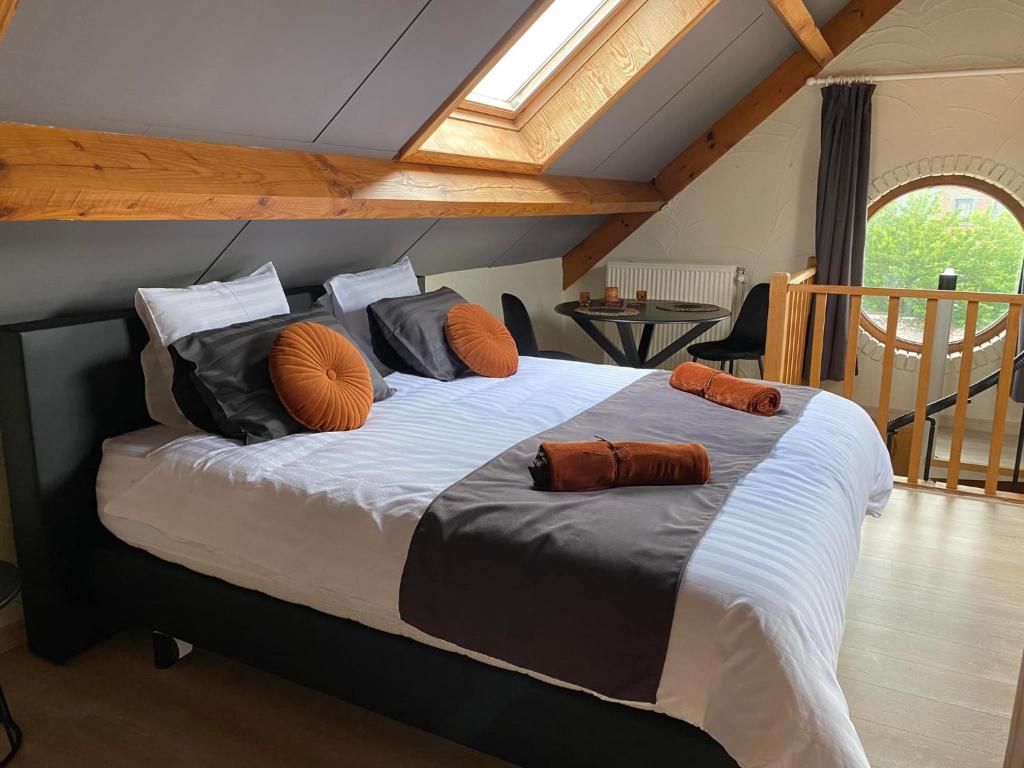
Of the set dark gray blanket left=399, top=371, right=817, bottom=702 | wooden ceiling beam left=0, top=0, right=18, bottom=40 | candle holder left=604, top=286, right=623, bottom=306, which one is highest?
wooden ceiling beam left=0, top=0, right=18, bottom=40

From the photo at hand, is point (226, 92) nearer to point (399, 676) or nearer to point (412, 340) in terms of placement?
point (412, 340)

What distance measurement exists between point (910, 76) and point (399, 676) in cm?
452

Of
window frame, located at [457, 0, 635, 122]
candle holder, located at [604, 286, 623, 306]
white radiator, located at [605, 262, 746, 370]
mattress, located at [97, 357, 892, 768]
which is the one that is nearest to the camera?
mattress, located at [97, 357, 892, 768]

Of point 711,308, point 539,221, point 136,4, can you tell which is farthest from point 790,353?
point 136,4

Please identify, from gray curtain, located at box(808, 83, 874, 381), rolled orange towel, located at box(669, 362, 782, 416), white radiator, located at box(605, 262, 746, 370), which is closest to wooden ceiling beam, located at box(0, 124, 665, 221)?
rolled orange towel, located at box(669, 362, 782, 416)

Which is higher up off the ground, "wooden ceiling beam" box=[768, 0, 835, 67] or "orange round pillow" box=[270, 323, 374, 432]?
"wooden ceiling beam" box=[768, 0, 835, 67]

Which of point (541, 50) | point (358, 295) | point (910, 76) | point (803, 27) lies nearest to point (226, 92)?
point (358, 295)

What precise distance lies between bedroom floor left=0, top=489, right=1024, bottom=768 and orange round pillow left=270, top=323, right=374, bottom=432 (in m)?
0.76

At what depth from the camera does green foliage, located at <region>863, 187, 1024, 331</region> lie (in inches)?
193

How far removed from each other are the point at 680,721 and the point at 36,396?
181 centimetres

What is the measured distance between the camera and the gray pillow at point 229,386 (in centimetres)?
228

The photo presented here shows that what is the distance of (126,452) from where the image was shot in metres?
2.26

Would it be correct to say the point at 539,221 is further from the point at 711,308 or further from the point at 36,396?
the point at 36,396

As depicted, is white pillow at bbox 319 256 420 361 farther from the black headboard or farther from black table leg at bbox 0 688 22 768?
black table leg at bbox 0 688 22 768
